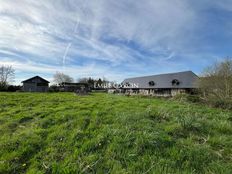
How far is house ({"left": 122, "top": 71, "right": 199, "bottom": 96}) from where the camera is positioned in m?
31.6

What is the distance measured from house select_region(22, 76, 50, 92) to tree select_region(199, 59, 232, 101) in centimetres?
3935

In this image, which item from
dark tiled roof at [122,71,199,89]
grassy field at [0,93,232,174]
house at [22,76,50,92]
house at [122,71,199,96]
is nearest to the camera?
grassy field at [0,93,232,174]

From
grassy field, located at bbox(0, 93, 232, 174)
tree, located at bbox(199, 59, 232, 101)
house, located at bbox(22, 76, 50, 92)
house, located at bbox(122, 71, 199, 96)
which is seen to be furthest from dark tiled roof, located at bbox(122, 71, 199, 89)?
grassy field, located at bbox(0, 93, 232, 174)

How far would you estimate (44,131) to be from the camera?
4316mm

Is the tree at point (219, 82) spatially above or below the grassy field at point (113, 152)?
above

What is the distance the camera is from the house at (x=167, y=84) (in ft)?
104

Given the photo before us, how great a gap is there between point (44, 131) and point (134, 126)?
2.64 meters

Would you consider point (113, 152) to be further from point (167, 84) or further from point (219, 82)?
point (167, 84)

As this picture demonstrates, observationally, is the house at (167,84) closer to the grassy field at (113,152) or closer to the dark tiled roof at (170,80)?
the dark tiled roof at (170,80)

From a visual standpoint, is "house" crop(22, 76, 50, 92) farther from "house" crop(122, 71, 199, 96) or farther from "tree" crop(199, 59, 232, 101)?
"tree" crop(199, 59, 232, 101)

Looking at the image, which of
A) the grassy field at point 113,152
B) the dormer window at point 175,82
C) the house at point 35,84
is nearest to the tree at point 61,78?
the house at point 35,84

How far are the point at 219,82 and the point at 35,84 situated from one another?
141 feet

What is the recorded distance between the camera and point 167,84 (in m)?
35.8

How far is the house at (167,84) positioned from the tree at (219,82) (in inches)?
438
